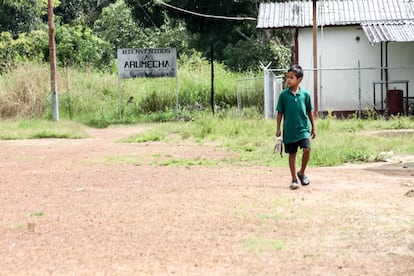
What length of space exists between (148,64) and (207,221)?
21262 mm

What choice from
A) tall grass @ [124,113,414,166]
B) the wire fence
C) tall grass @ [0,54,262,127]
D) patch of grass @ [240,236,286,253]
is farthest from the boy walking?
tall grass @ [0,54,262,127]

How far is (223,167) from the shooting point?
538 inches

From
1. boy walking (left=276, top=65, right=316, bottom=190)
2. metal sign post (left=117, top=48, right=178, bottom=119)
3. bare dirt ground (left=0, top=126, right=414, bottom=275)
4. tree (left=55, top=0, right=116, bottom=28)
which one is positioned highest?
tree (left=55, top=0, right=116, bottom=28)

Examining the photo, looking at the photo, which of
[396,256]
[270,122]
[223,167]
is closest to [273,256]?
[396,256]

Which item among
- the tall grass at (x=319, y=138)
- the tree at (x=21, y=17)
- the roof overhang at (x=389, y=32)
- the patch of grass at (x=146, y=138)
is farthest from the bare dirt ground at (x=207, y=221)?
the tree at (x=21, y=17)

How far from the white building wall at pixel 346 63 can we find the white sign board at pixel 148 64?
15.9 feet

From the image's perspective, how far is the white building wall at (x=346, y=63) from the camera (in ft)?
92.3

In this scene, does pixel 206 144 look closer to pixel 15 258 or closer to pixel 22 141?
pixel 22 141

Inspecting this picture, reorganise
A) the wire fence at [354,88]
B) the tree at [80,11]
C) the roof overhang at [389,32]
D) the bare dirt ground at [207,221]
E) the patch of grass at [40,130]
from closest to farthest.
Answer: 1. the bare dirt ground at [207,221]
2. the patch of grass at [40,130]
3. the roof overhang at [389,32]
4. the wire fence at [354,88]
5. the tree at [80,11]

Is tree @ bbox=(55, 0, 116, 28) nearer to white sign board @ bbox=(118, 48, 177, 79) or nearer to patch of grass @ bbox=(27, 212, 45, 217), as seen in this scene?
white sign board @ bbox=(118, 48, 177, 79)

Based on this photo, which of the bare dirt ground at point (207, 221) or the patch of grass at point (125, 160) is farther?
the patch of grass at point (125, 160)

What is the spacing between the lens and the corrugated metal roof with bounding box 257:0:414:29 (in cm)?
2856

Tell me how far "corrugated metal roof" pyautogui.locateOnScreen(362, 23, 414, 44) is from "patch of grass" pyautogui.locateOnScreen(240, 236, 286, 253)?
1953 cm

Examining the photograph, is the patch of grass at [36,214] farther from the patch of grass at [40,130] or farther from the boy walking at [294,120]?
the patch of grass at [40,130]
